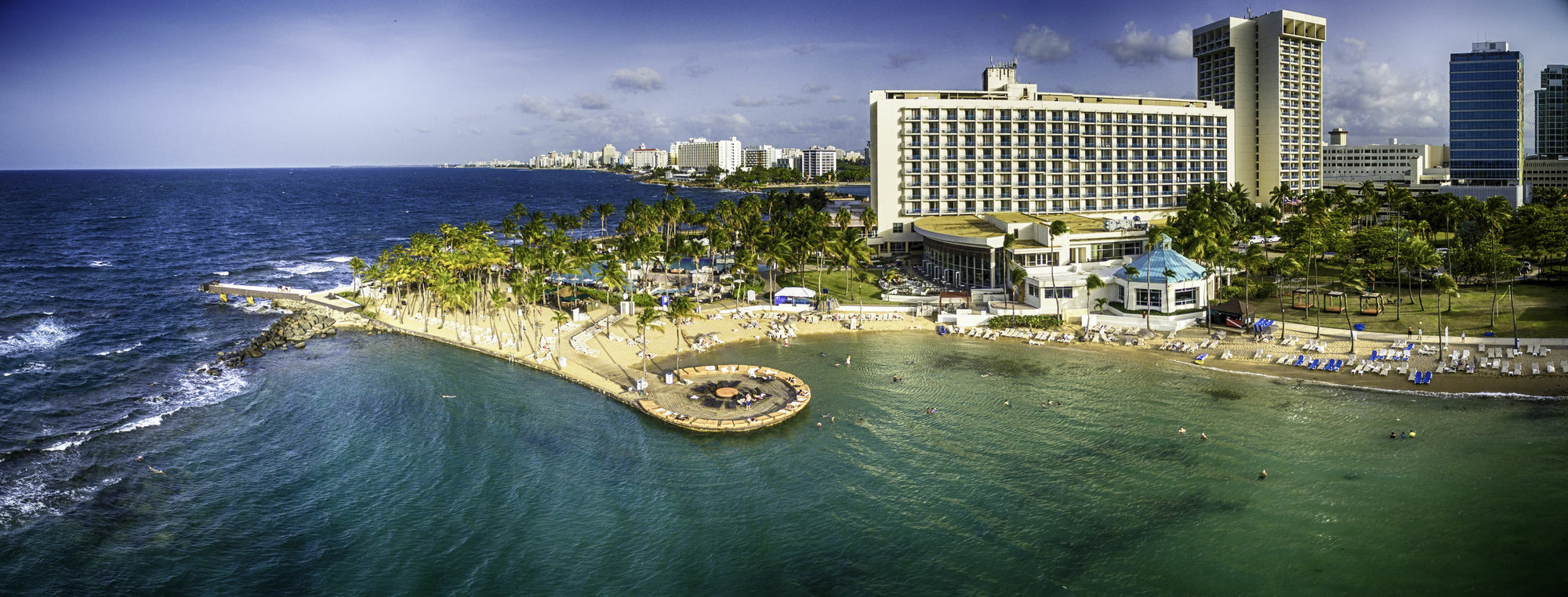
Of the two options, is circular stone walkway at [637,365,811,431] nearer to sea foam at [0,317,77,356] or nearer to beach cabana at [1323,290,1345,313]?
beach cabana at [1323,290,1345,313]

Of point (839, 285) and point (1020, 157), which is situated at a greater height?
point (1020, 157)

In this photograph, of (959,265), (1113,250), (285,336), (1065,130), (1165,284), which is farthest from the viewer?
(1065,130)

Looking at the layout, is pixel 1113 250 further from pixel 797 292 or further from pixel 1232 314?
pixel 797 292

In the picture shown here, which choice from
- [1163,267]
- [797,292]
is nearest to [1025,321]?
[1163,267]

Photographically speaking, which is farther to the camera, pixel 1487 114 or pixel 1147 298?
pixel 1487 114

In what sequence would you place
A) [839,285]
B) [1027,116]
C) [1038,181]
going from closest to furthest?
[839,285] → [1027,116] → [1038,181]

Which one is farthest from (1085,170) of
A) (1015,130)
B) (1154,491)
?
(1154,491)

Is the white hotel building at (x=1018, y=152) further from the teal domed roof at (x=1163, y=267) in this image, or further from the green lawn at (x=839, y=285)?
the teal domed roof at (x=1163, y=267)

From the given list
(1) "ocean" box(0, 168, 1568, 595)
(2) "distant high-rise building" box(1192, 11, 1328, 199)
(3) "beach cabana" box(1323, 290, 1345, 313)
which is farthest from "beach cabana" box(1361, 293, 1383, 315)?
(2) "distant high-rise building" box(1192, 11, 1328, 199)

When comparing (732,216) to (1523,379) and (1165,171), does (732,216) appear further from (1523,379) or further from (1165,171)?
(1523,379)
